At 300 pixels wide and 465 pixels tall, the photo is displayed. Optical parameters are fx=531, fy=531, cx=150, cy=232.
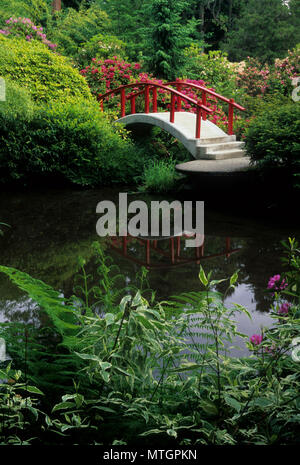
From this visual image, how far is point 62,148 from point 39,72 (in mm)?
2457

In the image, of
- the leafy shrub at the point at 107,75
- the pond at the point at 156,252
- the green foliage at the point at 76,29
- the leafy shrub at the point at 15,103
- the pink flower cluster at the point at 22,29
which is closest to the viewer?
the pond at the point at 156,252

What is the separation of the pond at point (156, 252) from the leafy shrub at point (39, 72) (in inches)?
150

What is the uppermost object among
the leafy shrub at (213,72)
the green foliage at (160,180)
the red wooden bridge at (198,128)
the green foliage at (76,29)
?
the green foliage at (76,29)

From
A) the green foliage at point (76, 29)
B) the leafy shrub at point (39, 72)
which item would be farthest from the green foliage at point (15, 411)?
the green foliage at point (76, 29)

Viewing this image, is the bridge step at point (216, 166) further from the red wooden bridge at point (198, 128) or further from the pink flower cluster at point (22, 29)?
the pink flower cluster at point (22, 29)

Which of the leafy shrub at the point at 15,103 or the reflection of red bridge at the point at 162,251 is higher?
the leafy shrub at the point at 15,103

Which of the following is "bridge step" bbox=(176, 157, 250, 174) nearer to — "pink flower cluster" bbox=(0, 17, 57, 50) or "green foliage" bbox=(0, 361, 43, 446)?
"green foliage" bbox=(0, 361, 43, 446)

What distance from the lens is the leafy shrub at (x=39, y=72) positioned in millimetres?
11727

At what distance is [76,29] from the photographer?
73.3ft

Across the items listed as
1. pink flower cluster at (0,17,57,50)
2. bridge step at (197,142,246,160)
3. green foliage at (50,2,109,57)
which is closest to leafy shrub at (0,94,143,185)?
bridge step at (197,142,246,160)

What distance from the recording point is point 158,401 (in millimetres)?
2512

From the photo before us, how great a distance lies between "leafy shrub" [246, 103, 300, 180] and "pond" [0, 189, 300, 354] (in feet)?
2.72

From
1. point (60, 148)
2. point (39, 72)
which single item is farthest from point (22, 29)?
point (60, 148)
